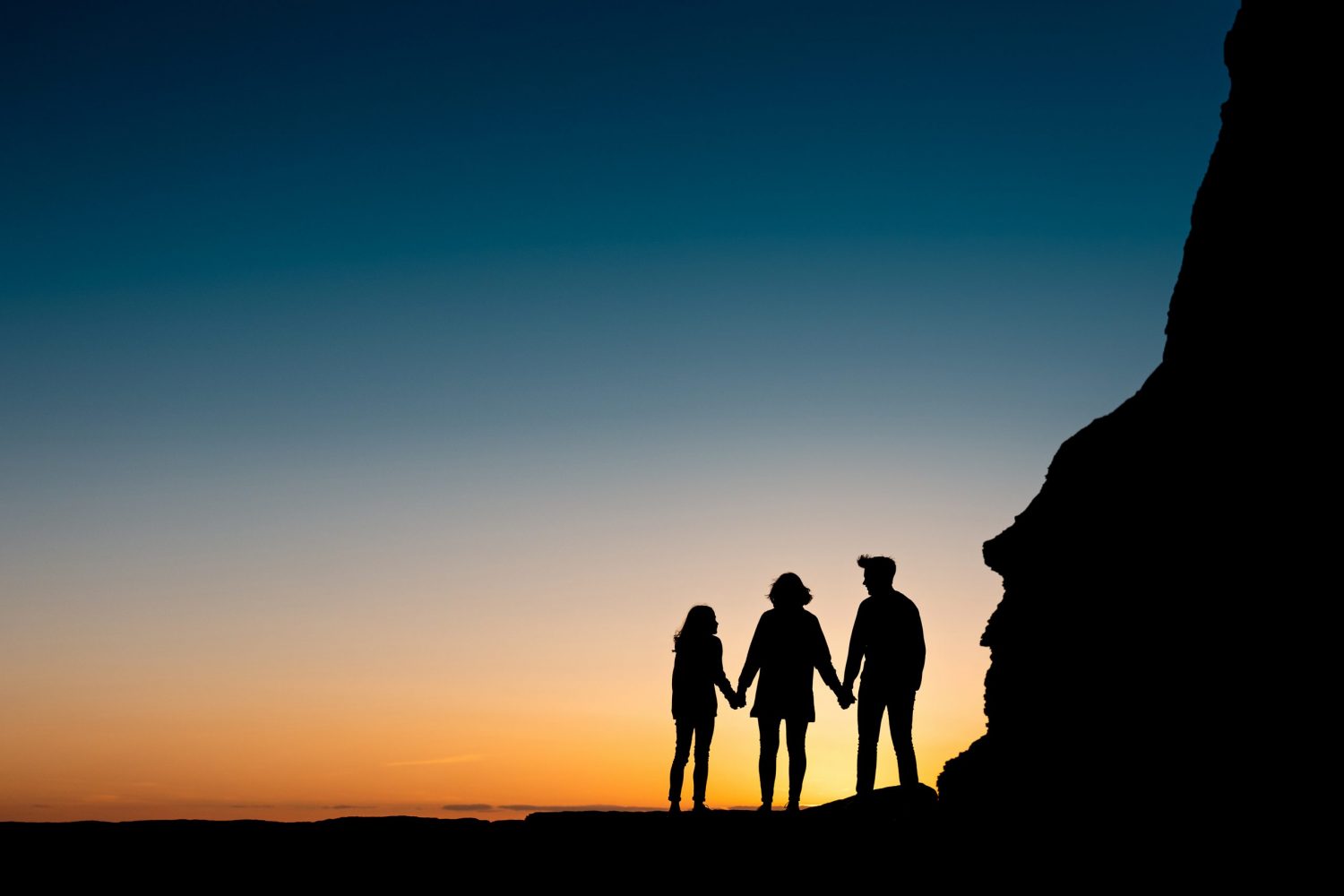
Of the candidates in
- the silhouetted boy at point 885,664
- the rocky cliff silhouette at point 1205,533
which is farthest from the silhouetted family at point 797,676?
the rocky cliff silhouette at point 1205,533

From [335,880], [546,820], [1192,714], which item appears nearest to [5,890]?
[335,880]

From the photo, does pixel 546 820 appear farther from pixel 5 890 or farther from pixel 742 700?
pixel 5 890

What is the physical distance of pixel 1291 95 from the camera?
12.0m

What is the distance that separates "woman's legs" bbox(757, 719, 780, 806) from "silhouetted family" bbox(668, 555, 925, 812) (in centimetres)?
1

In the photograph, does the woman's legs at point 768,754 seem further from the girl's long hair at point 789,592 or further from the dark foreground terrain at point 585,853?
the dark foreground terrain at point 585,853

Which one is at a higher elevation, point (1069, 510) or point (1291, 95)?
point (1291, 95)

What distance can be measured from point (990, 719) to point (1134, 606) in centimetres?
320

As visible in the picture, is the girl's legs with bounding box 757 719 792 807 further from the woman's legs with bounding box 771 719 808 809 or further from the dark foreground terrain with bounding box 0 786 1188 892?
the dark foreground terrain with bounding box 0 786 1188 892

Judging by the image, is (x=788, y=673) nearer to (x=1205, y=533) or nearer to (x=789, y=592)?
(x=789, y=592)

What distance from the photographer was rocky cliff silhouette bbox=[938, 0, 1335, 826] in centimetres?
1058

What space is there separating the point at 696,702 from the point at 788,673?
146 cm

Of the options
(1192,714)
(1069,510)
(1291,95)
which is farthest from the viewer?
(1069,510)

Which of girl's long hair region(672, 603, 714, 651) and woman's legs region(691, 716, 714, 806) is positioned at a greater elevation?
girl's long hair region(672, 603, 714, 651)

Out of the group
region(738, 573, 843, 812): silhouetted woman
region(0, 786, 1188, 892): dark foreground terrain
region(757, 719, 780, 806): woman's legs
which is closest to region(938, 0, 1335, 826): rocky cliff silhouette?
region(0, 786, 1188, 892): dark foreground terrain
